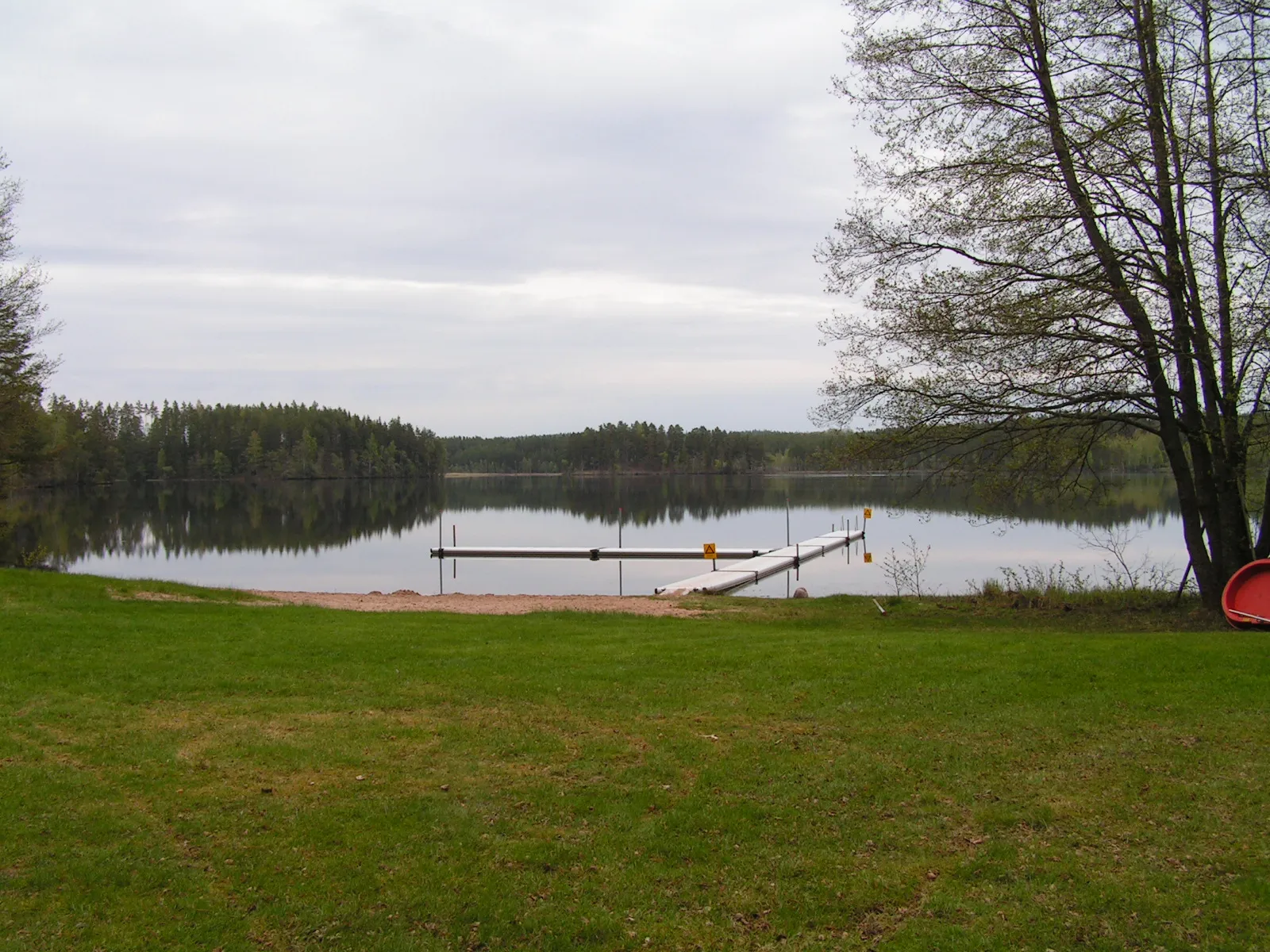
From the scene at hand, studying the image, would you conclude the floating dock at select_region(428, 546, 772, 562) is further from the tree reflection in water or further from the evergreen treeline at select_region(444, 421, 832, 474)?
the evergreen treeline at select_region(444, 421, 832, 474)

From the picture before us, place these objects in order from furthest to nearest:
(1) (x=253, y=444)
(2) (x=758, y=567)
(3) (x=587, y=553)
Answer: (1) (x=253, y=444)
(3) (x=587, y=553)
(2) (x=758, y=567)

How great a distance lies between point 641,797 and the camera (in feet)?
17.5

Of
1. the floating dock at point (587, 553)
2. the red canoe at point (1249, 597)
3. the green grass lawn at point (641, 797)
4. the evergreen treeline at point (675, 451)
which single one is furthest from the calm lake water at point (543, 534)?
the evergreen treeline at point (675, 451)

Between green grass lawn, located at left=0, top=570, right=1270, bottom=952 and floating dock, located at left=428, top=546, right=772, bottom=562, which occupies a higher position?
green grass lawn, located at left=0, top=570, right=1270, bottom=952

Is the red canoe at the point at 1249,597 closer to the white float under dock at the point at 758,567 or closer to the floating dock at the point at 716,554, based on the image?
the white float under dock at the point at 758,567

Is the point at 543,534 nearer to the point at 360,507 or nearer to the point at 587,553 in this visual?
the point at 587,553

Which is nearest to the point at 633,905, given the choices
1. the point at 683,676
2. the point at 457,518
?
the point at 683,676

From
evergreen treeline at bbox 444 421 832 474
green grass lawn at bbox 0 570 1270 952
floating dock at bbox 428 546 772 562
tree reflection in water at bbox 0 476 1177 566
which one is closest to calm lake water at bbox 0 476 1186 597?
tree reflection in water at bbox 0 476 1177 566

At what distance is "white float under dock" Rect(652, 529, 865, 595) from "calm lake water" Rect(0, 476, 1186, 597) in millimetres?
642

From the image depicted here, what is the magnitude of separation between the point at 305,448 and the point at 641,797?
120m

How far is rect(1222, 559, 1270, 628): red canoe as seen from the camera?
10.8 meters

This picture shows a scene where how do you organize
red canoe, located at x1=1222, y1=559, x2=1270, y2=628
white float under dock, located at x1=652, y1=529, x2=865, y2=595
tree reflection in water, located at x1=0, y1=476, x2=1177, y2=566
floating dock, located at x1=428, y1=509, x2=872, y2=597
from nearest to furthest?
red canoe, located at x1=1222, y1=559, x2=1270, y2=628 → white float under dock, located at x1=652, y1=529, x2=865, y2=595 → floating dock, located at x1=428, y1=509, x2=872, y2=597 → tree reflection in water, located at x1=0, y1=476, x2=1177, y2=566

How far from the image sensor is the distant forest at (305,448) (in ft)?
337

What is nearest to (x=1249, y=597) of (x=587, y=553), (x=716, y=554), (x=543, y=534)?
(x=716, y=554)
